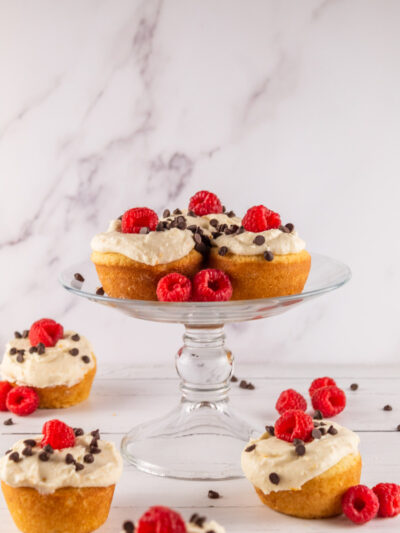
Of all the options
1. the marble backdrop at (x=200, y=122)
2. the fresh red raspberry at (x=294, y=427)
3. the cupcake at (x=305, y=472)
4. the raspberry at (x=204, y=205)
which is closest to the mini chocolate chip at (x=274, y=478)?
the cupcake at (x=305, y=472)

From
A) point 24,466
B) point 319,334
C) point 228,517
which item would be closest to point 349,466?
point 228,517

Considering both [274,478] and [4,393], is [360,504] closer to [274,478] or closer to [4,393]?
[274,478]

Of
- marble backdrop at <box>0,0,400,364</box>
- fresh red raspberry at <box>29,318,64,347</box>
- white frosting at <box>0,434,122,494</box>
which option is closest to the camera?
white frosting at <box>0,434,122,494</box>

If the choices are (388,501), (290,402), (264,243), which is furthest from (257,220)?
(388,501)

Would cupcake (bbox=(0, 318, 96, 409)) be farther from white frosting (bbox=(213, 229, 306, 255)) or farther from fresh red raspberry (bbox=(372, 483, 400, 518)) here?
fresh red raspberry (bbox=(372, 483, 400, 518))

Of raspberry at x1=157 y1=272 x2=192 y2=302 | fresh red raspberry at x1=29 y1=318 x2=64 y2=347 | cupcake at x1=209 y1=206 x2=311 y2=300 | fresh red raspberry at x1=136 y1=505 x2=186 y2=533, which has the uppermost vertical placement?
cupcake at x1=209 y1=206 x2=311 y2=300

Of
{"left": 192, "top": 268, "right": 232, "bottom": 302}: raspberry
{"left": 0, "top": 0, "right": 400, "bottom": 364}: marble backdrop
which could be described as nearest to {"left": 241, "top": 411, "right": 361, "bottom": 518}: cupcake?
{"left": 192, "top": 268, "right": 232, "bottom": 302}: raspberry
